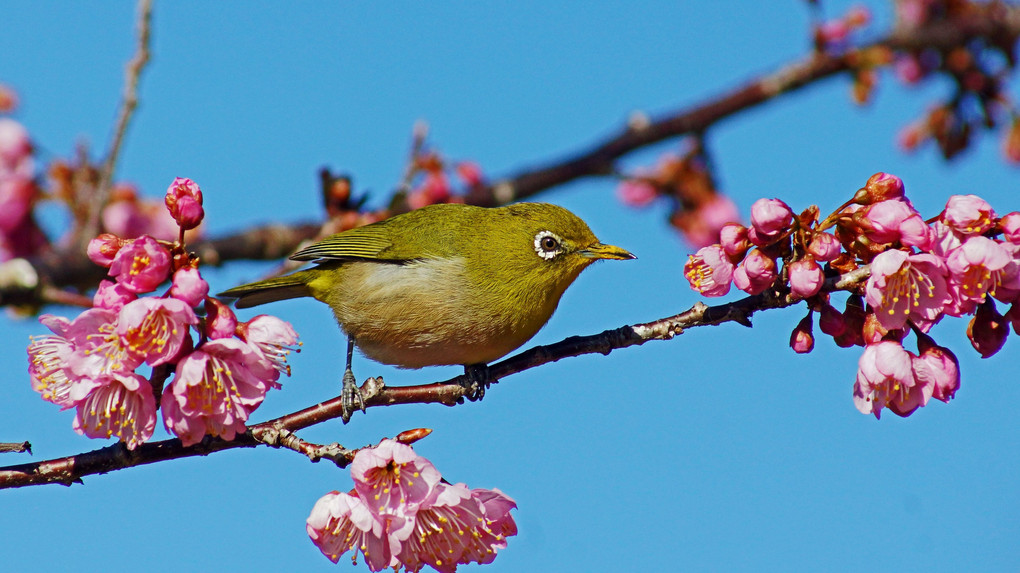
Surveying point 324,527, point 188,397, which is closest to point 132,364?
point 188,397

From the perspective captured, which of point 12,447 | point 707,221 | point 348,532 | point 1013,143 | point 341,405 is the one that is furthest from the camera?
point 707,221

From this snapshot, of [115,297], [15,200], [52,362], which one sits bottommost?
[52,362]

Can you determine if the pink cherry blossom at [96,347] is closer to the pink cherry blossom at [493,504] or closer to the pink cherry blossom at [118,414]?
the pink cherry blossom at [118,414]

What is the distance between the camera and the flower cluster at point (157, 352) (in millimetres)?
3686

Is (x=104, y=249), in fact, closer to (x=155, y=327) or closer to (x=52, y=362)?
(x=155, y=327)

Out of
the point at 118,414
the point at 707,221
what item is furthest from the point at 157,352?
the point at 707,221

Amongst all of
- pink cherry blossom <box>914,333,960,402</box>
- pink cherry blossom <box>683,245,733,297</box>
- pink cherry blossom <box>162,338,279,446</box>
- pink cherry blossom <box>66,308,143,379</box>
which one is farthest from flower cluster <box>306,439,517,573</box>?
pink cherry blossom <box>914,333,960,402</box>

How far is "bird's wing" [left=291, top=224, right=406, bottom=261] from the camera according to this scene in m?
6.69

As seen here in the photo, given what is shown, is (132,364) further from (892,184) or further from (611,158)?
(611,158)

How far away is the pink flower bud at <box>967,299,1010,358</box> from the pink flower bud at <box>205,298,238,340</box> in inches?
121

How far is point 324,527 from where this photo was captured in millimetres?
3959

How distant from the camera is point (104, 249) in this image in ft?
12.6

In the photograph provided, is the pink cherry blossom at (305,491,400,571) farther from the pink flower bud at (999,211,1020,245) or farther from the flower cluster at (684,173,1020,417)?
the pink flower bud at (999,211,1020,245)

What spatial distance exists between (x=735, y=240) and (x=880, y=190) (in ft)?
2.03
